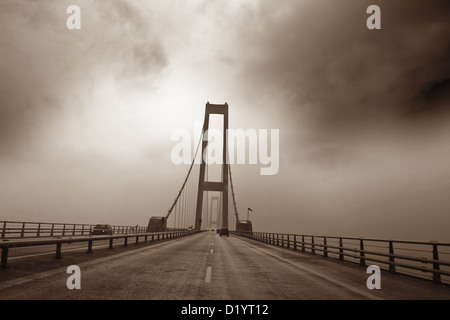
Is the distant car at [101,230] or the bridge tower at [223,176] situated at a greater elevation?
the bridge tower at [223,176]

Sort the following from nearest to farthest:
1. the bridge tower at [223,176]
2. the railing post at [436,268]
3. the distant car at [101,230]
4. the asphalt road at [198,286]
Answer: the asphalt road at [198,286] → the railing post at [436,268] → the distant car at [101,230] → the bridge tower at [223,176]

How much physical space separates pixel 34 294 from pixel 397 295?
22.6 ft

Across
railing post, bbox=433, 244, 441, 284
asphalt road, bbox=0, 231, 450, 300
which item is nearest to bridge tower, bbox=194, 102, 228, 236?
asphalt road, bbox=0, 231, 450, 300

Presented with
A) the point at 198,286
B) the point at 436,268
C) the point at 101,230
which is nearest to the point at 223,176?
the point at 101,230

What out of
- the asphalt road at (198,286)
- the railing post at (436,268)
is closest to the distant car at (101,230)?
the asphalt road at (198,286)

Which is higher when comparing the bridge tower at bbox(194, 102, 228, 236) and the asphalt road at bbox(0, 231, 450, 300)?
the bridge tower at bbox(194, 102, 228, 236)

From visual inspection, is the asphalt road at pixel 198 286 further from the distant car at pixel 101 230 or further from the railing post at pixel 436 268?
the distant car at pixel 101 230

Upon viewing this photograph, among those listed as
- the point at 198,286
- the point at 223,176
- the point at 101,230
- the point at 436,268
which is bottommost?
the point at 101,230

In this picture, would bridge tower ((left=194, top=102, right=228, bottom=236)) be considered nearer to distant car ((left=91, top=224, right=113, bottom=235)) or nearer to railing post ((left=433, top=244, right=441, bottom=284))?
distant car ((left=91, top=224, right=113, bottom=235))

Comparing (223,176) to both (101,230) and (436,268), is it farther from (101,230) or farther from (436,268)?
(436,268)
